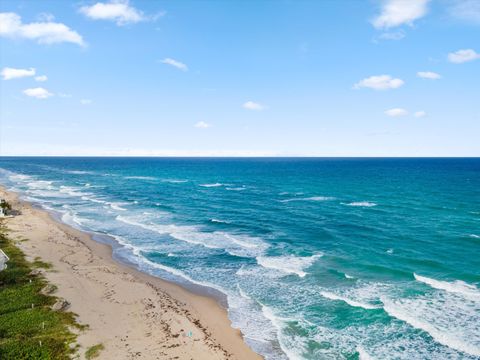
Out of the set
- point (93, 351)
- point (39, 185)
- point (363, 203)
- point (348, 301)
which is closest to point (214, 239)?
point (348, 301)

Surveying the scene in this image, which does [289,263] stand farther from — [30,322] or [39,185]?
[39,185]

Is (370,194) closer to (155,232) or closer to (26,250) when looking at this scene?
(155,232)

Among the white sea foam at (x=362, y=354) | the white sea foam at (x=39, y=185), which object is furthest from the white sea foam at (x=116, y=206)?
the white sea foam at (x=362, y=354)

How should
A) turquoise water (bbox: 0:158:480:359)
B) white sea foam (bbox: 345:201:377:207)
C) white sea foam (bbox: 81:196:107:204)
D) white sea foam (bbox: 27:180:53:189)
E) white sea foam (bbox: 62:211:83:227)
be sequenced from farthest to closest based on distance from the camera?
white sea foam (bbox: 27:180:53:189) < white sea foam (bbox: 81:196:107:204) < white sea foam (bbox: 345:201:377:207) < white sea foam (bbox: 62:211:83:227) < turquoise water (bbox: 0:158:480:359)

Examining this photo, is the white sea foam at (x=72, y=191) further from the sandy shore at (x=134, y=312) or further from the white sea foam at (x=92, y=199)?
the sandy shore at (x=134, y=312)

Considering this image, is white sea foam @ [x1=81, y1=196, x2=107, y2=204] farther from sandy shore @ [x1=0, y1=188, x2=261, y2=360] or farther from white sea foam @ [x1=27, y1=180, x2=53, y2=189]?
sandy shore @ [x1=0, y1=188, x2=261, y2=360]

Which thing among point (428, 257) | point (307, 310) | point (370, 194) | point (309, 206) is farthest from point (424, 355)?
point (370, 194)

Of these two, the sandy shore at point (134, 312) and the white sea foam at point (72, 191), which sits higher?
the white sea foam at point (72, 191)

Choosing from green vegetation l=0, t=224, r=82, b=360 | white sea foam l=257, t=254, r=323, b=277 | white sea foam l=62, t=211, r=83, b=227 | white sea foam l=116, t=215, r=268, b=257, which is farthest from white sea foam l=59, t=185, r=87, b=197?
white sea foam l=257, t=254, r=323, b=277
